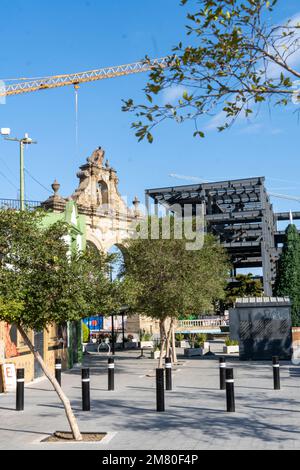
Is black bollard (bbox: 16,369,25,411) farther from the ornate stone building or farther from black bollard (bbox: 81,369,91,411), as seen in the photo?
the ornate stone building

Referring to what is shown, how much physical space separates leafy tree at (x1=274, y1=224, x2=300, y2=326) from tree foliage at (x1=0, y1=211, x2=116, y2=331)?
2679 centimetres

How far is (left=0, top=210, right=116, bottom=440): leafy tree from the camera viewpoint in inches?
386

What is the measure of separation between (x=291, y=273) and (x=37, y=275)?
28.8m

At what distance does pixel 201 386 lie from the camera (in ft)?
57.2

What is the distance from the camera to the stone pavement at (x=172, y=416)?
958 centimetres

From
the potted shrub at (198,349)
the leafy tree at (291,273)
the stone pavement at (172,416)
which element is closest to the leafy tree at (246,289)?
the leafy tree at (291,273)

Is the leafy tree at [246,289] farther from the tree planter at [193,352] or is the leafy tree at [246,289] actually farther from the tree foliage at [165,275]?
the tree foliage at [165,275]

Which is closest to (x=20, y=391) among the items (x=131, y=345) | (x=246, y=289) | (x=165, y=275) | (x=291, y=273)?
(x=165, y=275)

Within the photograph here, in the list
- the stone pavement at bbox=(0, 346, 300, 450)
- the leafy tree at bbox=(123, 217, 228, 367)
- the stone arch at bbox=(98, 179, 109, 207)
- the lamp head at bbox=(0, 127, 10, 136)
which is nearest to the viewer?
the stone pavement at bbox=(0, 346, 300, 450)

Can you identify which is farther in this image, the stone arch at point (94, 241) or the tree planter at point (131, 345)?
the stone arch at point (94, 241)

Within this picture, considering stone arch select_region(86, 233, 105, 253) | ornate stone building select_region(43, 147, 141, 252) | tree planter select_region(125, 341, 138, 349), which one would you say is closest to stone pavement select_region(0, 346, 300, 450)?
tree planter select_region(125, 341, 138, 349)

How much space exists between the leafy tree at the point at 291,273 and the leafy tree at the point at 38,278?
26.8 meters

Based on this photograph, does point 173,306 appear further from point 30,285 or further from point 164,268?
point 30,285

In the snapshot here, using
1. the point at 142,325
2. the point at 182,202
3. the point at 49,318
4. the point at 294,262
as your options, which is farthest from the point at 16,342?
the point at 182,202
